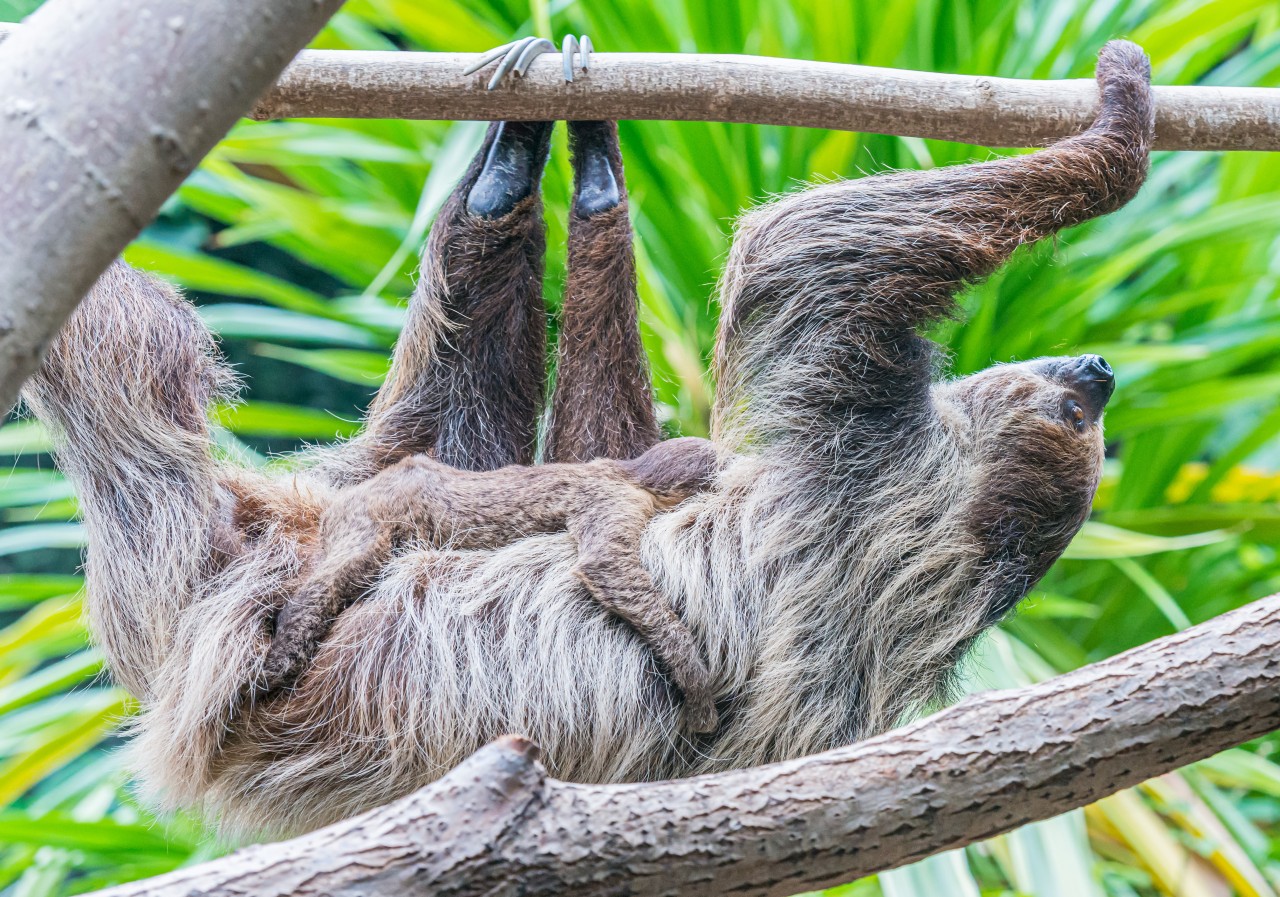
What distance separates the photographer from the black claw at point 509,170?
2.96 meters

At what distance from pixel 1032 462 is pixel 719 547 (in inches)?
30.4

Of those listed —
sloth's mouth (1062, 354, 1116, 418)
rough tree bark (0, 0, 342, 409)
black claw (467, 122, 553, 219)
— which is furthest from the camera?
black claw (467, 122, 553, 219)

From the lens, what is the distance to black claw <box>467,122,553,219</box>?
296 centimetres

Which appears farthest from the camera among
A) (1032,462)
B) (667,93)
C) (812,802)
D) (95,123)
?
(1032,462)

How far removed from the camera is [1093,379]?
2855 mm

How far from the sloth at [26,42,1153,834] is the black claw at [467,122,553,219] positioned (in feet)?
1.88

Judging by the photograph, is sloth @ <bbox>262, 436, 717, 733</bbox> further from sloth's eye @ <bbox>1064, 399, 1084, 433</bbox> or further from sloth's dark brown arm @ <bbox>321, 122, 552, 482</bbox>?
sloth's eye @ <bbox>1064, 399, 1084, 433</bbox>

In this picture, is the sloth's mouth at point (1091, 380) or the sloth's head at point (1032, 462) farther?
the sloth's mouth at point (1091, 380)

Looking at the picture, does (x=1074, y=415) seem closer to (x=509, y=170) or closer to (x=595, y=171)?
(x=595, y=171)

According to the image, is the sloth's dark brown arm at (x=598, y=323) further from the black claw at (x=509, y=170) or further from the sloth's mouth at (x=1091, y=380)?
the sloth's mouth at (x=1091, y=380)

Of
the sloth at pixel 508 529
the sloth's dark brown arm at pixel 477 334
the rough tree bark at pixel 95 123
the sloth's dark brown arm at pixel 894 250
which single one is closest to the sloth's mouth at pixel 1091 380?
the sloth's dark brown arm at pixel 894 250

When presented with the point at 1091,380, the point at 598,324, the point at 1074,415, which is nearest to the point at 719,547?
the point at 598,324

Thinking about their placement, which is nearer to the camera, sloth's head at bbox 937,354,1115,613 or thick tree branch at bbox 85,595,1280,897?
thick tree branch at bbox 85,595,1280,897

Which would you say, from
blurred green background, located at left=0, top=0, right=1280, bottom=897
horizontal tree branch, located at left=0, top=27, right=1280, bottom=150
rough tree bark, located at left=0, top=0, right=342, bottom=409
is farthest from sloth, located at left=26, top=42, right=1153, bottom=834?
rough tree bark, located at left=0, top=0, right=342, bottom=409
